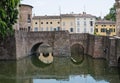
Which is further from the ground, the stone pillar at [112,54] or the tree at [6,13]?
the tree at [6,13]

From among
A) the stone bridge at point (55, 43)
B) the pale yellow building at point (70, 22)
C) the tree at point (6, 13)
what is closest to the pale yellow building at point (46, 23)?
the pale yellow building at point (70, 22)

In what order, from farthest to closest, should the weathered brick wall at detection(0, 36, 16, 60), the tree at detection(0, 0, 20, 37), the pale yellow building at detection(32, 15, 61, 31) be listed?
the pale yellow building at detection(32, 15, 61, 31) < the weathered brick wall at detection(0, 36, 16, 60) < the tree at detection(0, 0, 20, 37)

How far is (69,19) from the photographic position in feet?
208

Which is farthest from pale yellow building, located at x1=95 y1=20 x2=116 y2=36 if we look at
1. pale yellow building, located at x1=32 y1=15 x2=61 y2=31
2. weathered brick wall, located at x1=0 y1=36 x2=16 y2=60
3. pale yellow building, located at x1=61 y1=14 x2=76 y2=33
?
weathered brick wall, located at x1=0 y1=36 x2=16 y2=60

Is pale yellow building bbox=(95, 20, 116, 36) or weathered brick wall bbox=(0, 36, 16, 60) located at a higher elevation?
pale yellow building bbox=(95, 20, 116, 36)

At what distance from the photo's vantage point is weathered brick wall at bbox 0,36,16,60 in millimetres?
33500

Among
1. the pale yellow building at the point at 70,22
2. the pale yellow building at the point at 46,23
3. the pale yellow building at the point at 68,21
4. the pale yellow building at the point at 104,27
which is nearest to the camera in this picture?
the pale yellow building at the point at 68,21

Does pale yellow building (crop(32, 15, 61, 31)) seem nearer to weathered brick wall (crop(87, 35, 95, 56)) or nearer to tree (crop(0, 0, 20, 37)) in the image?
weathered brick wall (crop(87, 35, 95, 56))

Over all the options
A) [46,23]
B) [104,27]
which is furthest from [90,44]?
[104,27]

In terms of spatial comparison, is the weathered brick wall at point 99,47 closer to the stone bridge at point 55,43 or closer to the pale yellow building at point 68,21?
the stone bridge at point 55,43

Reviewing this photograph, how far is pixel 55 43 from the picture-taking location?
40719mm

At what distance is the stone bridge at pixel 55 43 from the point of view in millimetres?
33625

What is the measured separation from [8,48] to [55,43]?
9.11 metres

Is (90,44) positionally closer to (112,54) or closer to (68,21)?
(112,54)
